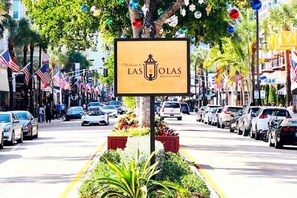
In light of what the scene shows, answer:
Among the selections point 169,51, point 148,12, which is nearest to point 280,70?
point 148,12

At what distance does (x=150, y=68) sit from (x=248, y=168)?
31.9 feet

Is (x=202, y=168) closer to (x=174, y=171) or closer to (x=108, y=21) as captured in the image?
(x=174, y=171)

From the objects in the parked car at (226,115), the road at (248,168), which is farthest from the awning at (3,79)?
the road at (248,168)

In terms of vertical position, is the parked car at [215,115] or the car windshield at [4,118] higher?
the car windshield at [4,118]

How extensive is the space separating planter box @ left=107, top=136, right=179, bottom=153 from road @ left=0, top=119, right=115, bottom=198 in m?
1.01

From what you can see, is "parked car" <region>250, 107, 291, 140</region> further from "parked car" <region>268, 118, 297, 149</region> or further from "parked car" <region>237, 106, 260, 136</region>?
"parked car" <region>268, 118, 297, 149</region>

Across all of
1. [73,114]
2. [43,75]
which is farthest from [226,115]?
[73,114]

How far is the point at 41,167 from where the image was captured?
2181cm

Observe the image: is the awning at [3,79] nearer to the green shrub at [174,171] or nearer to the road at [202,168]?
the road at [202,168]

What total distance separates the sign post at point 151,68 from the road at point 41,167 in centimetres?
376

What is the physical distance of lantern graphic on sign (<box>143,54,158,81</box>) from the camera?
1204 cm

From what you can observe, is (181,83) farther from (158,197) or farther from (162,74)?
(158,197)

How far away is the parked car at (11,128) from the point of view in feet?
105

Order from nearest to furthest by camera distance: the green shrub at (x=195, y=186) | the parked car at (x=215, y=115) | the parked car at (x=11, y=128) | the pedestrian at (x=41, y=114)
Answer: the green shrub at (x=195, y=186) < the parked car at (x=11, y=128) < the parked car at (x=215, y=115) < the pedestrian at (x=41, y=114)
